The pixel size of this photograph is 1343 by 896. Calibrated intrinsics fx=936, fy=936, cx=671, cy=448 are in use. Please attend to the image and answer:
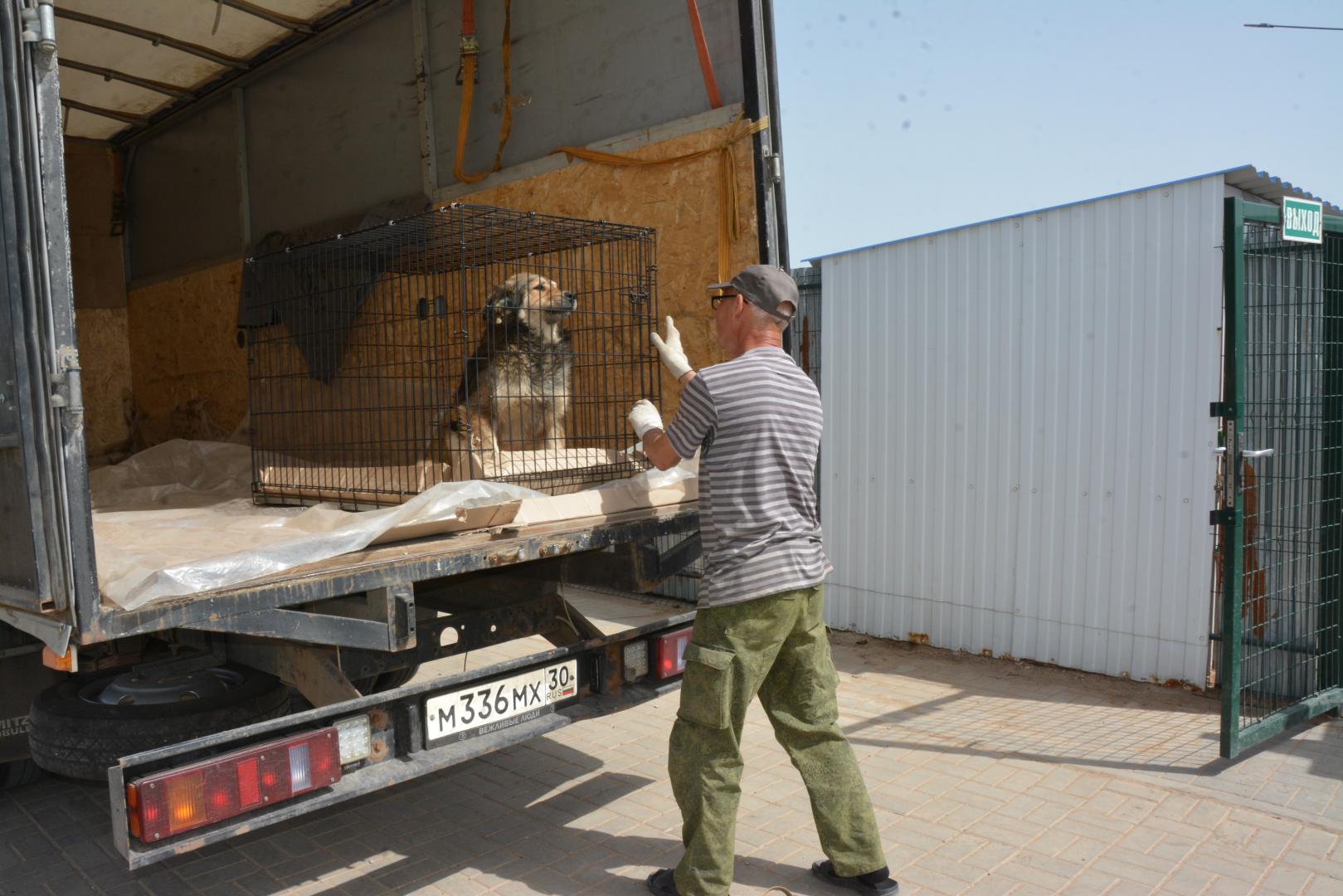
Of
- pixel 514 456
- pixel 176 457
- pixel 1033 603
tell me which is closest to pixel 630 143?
pixel 514 456

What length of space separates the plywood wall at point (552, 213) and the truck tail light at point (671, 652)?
1.55 meters

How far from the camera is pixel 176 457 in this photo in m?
5.59

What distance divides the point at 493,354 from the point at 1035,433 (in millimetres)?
3470

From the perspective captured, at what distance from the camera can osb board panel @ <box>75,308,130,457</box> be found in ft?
31.0

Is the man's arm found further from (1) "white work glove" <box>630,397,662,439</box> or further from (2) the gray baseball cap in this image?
(2) the gray baseball cap

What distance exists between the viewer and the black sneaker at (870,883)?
10.3ft

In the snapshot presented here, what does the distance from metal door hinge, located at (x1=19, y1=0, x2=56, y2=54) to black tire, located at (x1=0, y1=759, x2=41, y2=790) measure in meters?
3.15

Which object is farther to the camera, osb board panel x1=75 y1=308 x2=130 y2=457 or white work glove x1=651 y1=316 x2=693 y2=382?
osb board panel x1=75 y1=308 x2=130 y2=457

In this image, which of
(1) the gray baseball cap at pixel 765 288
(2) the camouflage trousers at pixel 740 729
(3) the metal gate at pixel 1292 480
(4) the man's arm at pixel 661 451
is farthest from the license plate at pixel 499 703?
(3) the metal gate at pixel 1292 480

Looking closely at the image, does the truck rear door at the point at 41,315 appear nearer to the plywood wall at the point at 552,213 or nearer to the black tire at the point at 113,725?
the black tire at the point at 113,725

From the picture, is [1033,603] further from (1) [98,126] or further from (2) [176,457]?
(1) [98,126]

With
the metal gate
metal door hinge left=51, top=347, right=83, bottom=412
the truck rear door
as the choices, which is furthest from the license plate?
the metal gate

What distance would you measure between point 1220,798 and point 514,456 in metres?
3.39

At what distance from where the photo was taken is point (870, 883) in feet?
10.4
